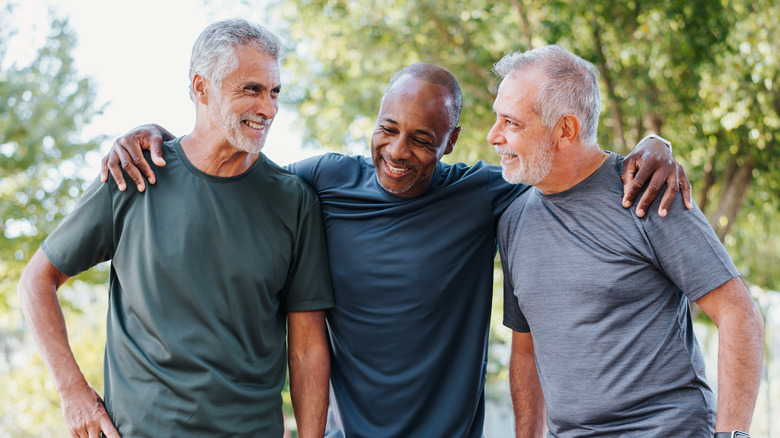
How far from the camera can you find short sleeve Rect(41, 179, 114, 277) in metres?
2.11

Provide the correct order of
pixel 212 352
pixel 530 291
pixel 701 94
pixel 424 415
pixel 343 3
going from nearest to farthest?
pixel 212 352
pixel 530 291
pixel 424 415
pixel 701 94
pixel 343 3

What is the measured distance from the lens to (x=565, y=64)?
226 cm

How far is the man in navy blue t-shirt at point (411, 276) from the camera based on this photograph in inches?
94.8

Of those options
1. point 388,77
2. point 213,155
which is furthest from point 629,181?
point 388,77

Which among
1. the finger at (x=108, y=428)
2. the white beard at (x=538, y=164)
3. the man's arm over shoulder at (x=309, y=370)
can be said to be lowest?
the finger at (x=108, y=428)

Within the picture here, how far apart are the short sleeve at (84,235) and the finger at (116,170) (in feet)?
0.13

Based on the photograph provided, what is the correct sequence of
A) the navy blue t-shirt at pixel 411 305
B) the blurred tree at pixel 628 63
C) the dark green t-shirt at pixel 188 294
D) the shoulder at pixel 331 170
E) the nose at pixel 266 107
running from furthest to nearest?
the blurred tree at pixel 628 63 < the shoulder at pixel 331 170 < the navy blue t-shirt at pixel 411 305 < the nose at pixel 266 107 < the dark green t-shirt at pixel 188 294

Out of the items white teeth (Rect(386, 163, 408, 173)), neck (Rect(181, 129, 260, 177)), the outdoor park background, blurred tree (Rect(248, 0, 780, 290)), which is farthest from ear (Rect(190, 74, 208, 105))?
blurred tree (Rect(248, 0, 780, 290))

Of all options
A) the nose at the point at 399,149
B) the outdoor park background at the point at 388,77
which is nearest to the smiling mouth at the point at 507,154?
the nose at the point at 399,149

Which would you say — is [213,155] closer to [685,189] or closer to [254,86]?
[254,86]

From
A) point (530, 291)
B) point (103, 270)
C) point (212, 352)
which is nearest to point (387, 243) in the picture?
point (530, 291)

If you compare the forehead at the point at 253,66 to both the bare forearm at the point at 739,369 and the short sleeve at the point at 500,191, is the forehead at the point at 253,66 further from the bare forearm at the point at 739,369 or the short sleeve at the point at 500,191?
the bare forearm at the point at 739,369

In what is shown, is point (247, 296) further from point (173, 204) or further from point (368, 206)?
point (368, 206)

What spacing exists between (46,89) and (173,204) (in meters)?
8.83
